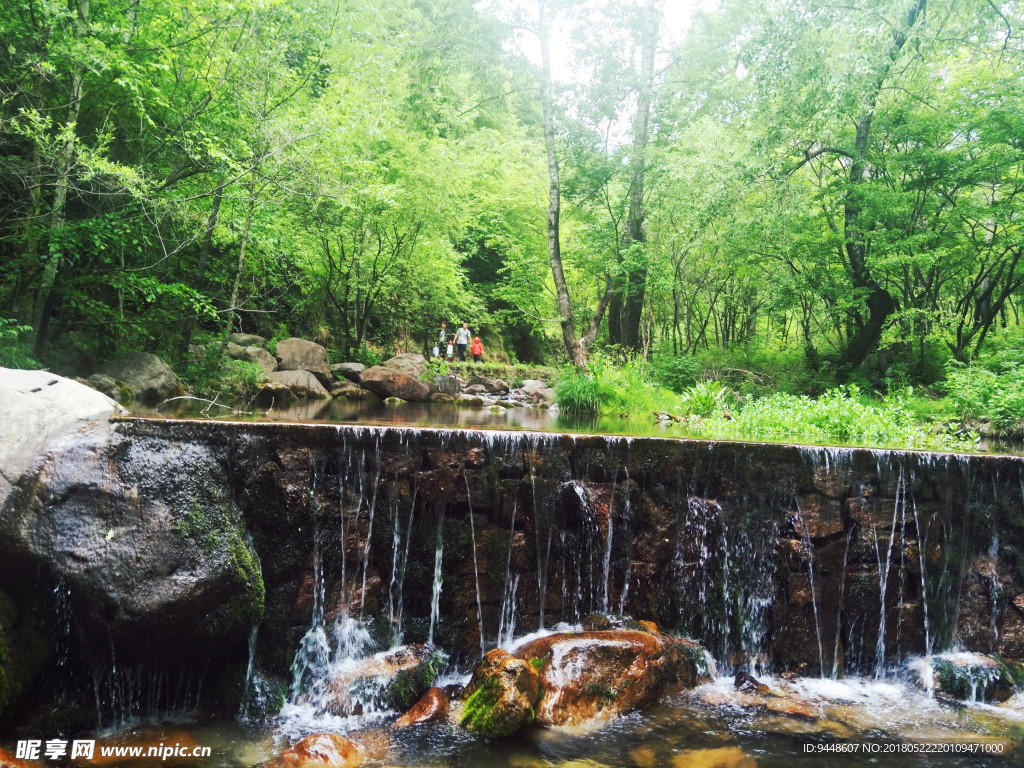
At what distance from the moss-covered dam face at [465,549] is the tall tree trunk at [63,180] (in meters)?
5.37

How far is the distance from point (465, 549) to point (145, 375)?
22.9 feet

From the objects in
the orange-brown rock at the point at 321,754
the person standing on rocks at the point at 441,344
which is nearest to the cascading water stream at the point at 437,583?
the orange-brown rock at the point at 321,754

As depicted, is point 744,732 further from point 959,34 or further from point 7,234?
point 959,34

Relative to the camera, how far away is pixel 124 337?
10711 millimetres

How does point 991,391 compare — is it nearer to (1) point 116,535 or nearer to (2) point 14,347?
(1) point 116,535

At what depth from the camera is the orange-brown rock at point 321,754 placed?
3.66 m

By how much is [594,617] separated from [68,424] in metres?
4.79

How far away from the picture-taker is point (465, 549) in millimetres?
5641

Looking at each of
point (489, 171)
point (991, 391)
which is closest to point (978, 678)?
point (991, 391)

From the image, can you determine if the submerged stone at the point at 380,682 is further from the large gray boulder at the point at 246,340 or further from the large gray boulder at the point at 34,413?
the large gray boulder at the point at 246,340

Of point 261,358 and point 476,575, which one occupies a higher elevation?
point 261,358

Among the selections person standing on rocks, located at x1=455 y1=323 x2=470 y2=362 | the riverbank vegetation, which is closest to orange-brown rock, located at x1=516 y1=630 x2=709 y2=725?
the riverbank vegetation

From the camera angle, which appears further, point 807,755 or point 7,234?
point 7,234

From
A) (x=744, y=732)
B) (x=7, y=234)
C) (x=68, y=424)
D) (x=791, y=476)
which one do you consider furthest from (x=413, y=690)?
(x=7, y=234)
